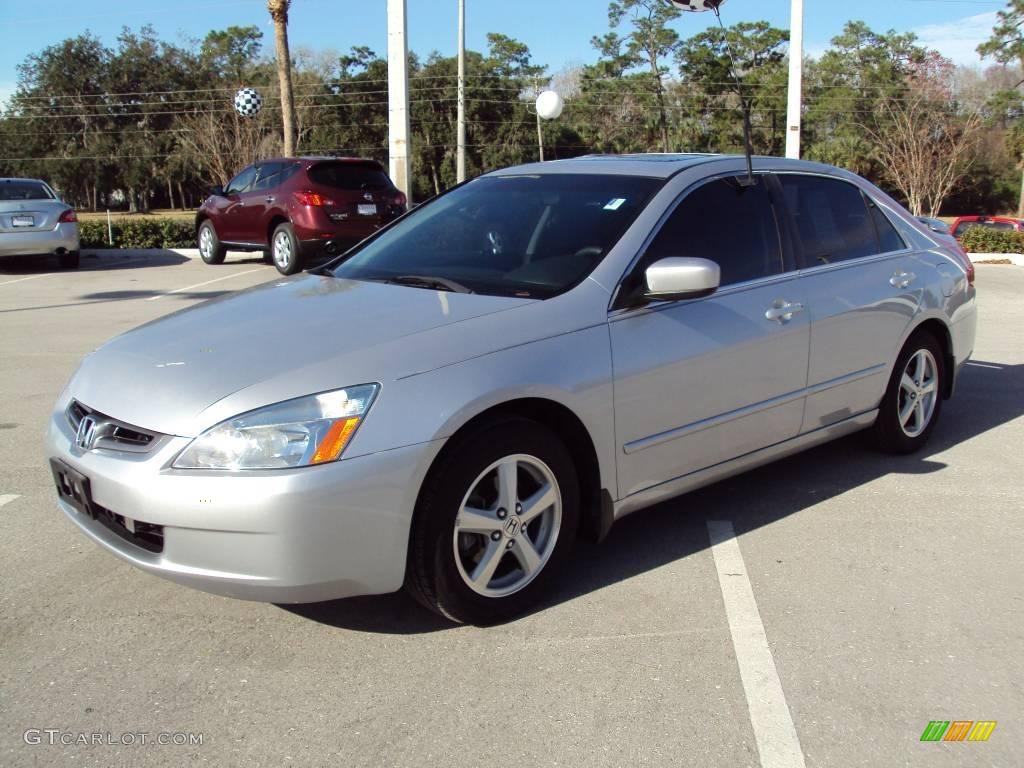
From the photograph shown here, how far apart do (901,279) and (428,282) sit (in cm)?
258

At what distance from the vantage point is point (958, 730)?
9.02 feet

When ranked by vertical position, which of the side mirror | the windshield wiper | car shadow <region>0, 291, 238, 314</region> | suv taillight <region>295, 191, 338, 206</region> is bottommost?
car shadow <region>0, 291, 238, 314</region>

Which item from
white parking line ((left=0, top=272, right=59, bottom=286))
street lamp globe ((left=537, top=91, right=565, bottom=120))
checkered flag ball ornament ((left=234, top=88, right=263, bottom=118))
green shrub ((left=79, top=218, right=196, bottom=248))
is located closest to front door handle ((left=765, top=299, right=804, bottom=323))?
white parking line ((left=0, top=272, right=59, bottom=286))

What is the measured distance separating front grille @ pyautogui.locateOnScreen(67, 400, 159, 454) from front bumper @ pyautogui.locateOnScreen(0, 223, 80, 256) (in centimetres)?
1283

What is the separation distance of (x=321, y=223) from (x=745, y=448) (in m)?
10.0

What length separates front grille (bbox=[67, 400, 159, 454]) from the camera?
304 cm

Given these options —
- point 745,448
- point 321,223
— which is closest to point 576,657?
point 745,448

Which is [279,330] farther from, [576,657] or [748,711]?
[748,711]

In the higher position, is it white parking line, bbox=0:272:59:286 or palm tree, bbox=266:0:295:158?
palm tree, bbox=266:0:295:158

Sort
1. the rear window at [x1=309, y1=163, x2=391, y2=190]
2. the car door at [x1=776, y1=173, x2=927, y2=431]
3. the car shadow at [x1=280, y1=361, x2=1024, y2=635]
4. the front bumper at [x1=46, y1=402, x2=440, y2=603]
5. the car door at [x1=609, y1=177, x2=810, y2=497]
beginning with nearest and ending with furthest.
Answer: the front bumper at [x1=46, y1=402, x2=440, y2=603] < the car shadow at [x1=280, y1=361, x2=1024, y2=635] < the car door at [x1=609, y1=177, x2=810, y2=497] < the car door at [x1=776, y1=173, x2=927, y2=431] < the rear window at [x1=309, y1=163, x2=391, y2=190]

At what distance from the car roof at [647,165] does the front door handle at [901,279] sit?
2.01ft

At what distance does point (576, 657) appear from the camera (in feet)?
10.3

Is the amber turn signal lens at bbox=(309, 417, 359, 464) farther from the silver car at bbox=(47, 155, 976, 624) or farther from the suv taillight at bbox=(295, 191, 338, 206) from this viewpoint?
the suv taillight at bbox=(295, 191, 338, 206)

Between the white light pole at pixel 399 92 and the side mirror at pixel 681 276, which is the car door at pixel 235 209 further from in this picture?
the side mirror at pixel 681 276
